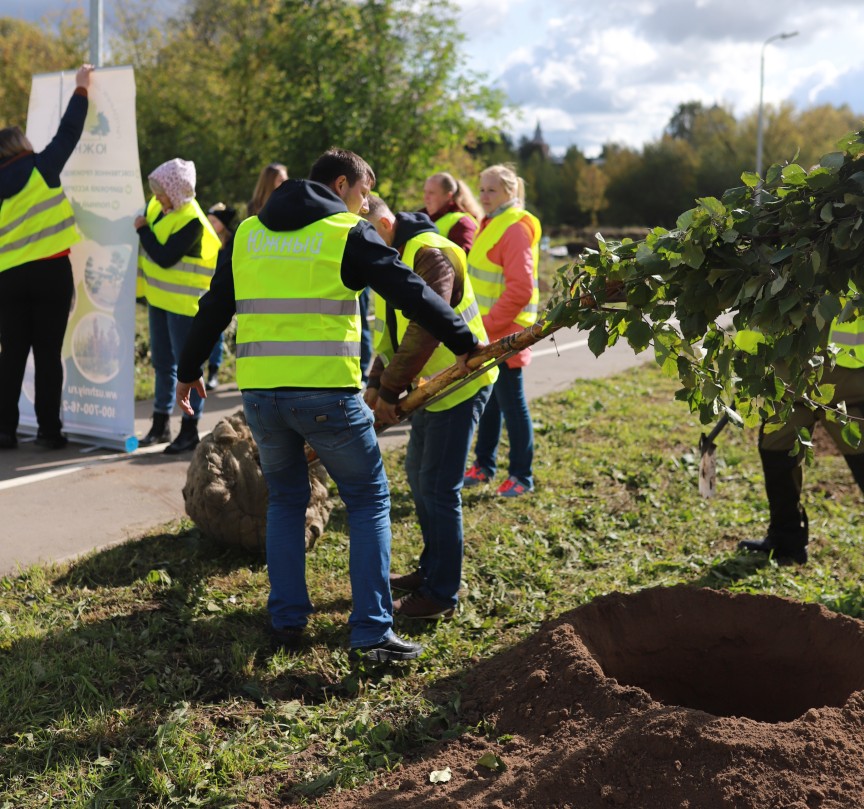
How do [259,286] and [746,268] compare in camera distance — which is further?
[259,286]

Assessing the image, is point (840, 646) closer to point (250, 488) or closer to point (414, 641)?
point (414, 641)

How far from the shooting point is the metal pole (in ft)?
33.1

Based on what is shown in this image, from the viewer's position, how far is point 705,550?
5.72m

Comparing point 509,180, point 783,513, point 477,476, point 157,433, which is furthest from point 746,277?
point 157,433

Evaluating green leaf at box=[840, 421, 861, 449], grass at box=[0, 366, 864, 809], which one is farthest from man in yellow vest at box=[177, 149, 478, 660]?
green leaf at box=[840, 421, 861, 449]

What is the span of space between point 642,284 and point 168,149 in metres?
19.0

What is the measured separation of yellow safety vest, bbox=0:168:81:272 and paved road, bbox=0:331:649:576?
1510 mm

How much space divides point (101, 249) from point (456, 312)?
3.92 meters

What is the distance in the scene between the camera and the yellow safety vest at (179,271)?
7000 mm

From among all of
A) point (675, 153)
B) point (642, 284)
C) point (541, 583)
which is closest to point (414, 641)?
point (541, 583)

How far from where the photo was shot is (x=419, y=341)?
4.25m

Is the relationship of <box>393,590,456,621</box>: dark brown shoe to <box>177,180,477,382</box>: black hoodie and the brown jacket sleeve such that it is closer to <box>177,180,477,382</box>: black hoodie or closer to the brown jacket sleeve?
the brown jacket sleeve

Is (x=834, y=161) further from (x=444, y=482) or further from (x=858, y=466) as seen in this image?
(x=858, y=466)

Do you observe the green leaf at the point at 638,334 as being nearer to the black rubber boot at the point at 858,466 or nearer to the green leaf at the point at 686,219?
the green leaf at the point at 686,219
